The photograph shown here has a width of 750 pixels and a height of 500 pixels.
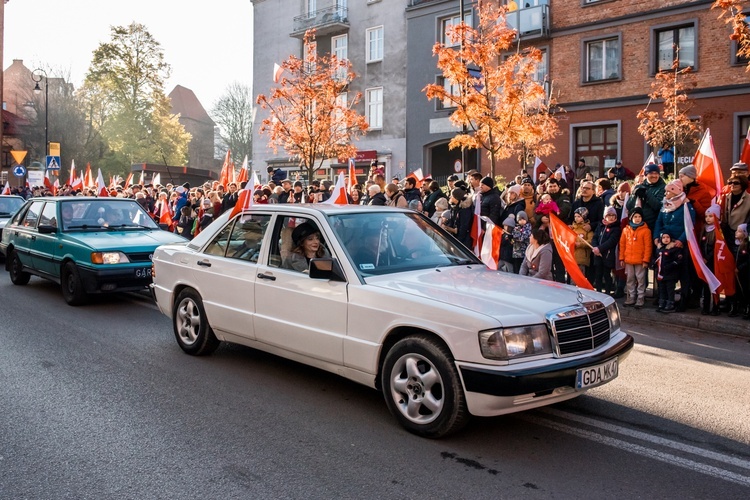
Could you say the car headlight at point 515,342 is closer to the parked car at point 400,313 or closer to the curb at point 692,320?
the parked car at point 400,313

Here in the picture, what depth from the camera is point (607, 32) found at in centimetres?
2623

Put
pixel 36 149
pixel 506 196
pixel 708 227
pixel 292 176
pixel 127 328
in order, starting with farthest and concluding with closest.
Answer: pixel 36 149 < pixel 292 176 < pixel 506 196 < pixel 708 227 < pixel 127 328

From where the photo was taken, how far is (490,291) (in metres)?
4.83

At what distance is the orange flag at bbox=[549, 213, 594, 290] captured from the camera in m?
9.57

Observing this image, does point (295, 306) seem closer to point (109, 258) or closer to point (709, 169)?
point (109, 258)

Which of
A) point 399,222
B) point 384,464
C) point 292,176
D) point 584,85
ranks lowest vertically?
point 384,464

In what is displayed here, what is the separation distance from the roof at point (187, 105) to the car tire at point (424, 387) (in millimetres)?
93414

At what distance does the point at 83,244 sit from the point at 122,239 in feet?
2.03

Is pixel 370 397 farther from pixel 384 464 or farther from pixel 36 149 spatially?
pixel 36 149

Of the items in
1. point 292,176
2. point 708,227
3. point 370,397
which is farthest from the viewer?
point 292,176

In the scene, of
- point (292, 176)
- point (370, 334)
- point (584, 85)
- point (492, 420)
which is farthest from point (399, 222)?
point (292, 176)

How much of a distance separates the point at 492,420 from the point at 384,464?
1.19 meters

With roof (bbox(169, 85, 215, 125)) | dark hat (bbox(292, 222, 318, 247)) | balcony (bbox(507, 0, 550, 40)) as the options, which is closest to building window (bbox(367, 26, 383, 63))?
balcony (bbox(507, 0, 550, 40))

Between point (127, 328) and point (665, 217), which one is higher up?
point (665, 217)
